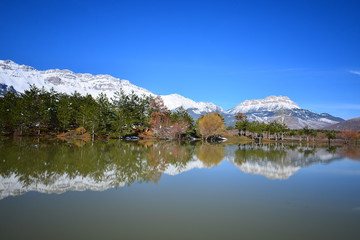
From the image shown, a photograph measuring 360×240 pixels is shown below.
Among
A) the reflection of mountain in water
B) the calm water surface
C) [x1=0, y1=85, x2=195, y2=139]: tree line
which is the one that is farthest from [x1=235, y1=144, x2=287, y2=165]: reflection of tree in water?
[x1=0, y1=85, x2=195, y2=139]: tree line

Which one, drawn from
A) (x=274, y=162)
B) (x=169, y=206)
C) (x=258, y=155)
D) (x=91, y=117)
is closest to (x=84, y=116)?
(x=91, y=117)

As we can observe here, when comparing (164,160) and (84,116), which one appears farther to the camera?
(84,116)

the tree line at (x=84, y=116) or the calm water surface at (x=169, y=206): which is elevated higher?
the tree line at (x=84, y=116)

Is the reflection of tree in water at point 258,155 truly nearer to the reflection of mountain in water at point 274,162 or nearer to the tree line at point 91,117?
the reflection of mountain in water at point 274,162

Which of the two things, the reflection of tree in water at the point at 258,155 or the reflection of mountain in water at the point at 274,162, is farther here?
the reflection of tree in water at the point at 258,155

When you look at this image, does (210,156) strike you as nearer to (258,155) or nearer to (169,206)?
(258,155)

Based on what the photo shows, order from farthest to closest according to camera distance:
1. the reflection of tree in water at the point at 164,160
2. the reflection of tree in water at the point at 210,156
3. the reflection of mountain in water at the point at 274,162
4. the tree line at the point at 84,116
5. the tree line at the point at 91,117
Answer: the tree line at the point at 91,117, the tree line at the point at 84,116, the reflection of tree in water at the point at 210,156, the reflection of tree in water at the point at 164,160, the reflection of mountain in water at the point at 274,162

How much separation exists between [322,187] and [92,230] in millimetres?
10948

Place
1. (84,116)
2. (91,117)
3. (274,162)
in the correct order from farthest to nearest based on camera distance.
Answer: (84,116)
(91,117)
(274,162)

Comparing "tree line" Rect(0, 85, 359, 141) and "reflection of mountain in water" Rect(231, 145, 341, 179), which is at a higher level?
"tree line" Rect(0, 85, 359, 141)

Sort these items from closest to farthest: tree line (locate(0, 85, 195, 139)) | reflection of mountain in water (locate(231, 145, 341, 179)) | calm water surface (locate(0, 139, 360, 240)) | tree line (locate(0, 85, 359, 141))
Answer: calm water surface (locate(0, 139, 360, 240)), reflection of mountain in water (locate(231, 145, 341, 179)), tree line (locate(0, 85, 195, 139)), tree line (locate(0, 85, 359, 141))

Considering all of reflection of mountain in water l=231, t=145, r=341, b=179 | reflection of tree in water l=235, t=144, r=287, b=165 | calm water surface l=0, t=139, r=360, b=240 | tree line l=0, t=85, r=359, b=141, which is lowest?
calm water surface l=0, t=139, r=360, b=240

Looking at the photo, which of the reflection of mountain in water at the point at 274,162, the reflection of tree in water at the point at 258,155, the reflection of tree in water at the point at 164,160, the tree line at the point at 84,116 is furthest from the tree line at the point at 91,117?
the reflection of mountain in water at the point at 274,162

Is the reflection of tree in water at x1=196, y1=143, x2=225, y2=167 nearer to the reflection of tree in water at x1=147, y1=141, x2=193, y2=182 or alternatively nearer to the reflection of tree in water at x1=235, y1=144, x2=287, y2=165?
the reflection of tree in water at x1=147, y1=141, x2=193, y2=182
